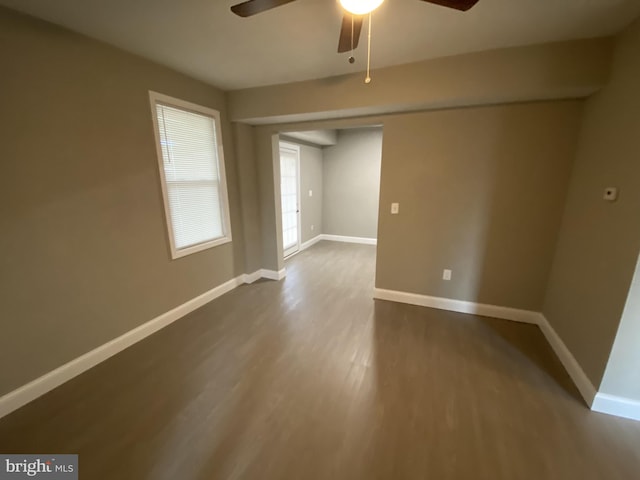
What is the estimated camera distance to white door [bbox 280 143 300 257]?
4805 mm

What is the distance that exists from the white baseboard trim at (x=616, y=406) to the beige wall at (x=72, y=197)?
11.9 ft

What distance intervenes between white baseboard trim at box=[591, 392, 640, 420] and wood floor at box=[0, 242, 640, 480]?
0.23 feet

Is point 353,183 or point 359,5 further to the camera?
point 353,183

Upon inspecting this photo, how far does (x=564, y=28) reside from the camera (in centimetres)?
179

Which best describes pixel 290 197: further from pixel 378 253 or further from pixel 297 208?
pixel 378 253

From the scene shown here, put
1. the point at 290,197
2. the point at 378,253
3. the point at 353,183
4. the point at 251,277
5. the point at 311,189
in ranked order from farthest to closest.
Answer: the point at 353,183 < the point at 311,189 < the point at 290,197 < the point at 251,277 < the point at 378,253

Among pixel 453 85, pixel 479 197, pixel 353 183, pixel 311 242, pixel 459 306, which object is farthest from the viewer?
pixel 311 242

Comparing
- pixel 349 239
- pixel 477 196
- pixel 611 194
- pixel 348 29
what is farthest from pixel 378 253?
pixel 349 239

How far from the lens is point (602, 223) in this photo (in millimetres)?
1851

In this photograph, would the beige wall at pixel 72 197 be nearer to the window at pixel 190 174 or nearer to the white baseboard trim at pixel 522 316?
the window at pixel 190 174

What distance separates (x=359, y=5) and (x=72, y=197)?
227cm

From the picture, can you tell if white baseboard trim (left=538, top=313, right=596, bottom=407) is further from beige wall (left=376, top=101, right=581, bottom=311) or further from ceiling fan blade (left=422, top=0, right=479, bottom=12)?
ceiling fan blade (left=422, top=0, right=479, bottom=12)

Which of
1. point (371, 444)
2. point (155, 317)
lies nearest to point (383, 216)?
point (371, 444)

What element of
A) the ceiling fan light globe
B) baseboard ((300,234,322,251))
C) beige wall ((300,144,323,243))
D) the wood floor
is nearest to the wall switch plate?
the wood floor
